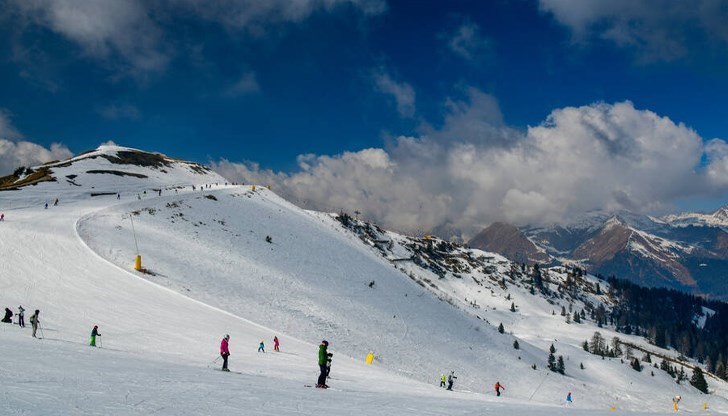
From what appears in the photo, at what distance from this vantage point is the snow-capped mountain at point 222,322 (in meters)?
12.4

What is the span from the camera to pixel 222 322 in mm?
34344

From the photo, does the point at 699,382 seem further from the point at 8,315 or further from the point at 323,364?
the point at 8,315

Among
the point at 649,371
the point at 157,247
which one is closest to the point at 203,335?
the point at 157,247

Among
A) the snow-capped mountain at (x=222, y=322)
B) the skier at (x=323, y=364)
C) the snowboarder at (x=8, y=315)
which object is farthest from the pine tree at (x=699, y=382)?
the snowboarder at (x=8, y=315)

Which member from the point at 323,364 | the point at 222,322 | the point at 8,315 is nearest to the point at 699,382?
the point at 222,322

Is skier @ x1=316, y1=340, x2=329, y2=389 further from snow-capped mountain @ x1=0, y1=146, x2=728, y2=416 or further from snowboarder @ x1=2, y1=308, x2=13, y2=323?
snowboarder @ x1=2, y1=308, x2=13, y2=323

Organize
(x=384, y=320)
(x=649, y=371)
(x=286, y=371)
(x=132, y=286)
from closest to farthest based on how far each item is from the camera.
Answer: (x=286, y=371) → (x=132, y=286) → (x=384, y=320) → (x=649, y=371)

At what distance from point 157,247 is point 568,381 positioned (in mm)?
62345

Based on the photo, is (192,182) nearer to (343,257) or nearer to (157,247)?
(343,257)

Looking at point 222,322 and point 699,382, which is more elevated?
point 222,322

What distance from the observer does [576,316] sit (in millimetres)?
198250

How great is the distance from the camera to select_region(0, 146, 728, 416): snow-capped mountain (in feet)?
40.8

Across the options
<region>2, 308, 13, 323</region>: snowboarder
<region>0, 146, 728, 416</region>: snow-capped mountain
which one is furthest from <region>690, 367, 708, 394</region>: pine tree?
<region>2, 308, 13, 323</region>: snowboarder

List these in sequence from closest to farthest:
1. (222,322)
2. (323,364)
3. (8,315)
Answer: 1. (323,364)
2. (8,315)
3. (222,322)
